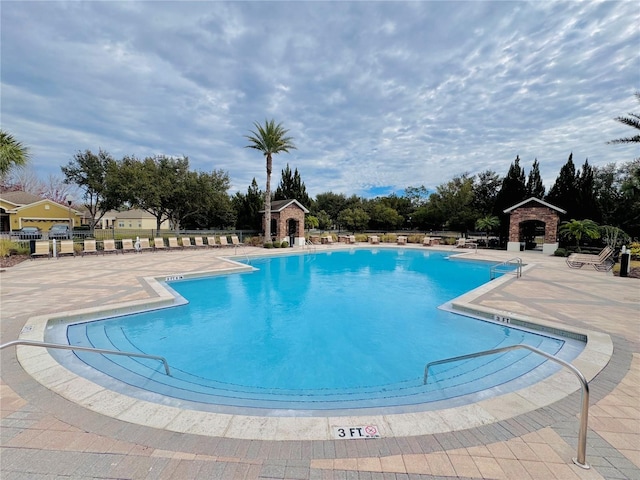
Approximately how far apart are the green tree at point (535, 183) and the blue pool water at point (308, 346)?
20367 mm

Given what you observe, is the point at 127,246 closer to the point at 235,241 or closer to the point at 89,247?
the point at 89,247

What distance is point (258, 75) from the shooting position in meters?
15.5

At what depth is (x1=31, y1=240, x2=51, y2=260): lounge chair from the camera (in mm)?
14680

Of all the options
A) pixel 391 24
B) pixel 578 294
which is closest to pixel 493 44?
pixel 391 24

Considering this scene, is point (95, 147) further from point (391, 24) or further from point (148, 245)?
point (391, 24)

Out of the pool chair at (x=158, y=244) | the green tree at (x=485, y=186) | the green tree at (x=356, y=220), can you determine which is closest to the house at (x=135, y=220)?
the pool chair at (x=158, y=244)

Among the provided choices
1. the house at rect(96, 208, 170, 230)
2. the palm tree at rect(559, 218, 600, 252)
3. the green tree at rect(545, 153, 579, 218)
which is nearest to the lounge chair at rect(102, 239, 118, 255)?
the palm tree at rect(559, 218, 600, 252)

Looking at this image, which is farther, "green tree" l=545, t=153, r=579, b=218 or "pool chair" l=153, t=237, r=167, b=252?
"green tree" l=545, t=153, r=579, b=218

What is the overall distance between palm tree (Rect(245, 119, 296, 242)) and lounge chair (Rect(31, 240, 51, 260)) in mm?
12623

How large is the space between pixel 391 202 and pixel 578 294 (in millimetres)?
33798

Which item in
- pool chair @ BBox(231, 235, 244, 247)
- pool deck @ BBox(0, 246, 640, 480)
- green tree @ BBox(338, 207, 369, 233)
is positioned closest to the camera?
pool deck @ BBox(0, 246, 640, 480)

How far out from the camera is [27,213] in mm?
29719

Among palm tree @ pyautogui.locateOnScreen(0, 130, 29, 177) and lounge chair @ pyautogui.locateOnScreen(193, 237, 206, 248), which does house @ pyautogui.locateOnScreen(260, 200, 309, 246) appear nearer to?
lounge chair @ pyautogui.locateOnScreen(193, 237, 206, 248)

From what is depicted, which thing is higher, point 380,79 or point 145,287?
point 380,79
